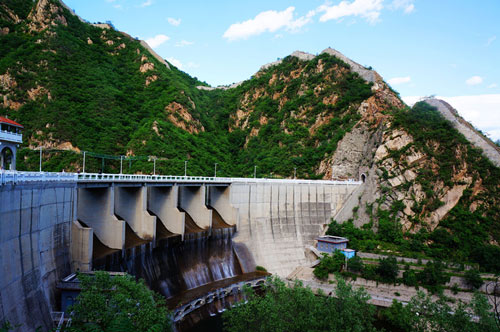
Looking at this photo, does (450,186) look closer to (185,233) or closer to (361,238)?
(361,238)

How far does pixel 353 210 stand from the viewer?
199ft

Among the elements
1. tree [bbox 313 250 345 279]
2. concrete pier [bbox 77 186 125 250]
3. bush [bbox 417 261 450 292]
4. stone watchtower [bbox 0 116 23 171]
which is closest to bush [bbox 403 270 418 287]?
bush [bbox 417 261 450 292]

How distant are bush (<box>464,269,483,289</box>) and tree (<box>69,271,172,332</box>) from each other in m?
36.3

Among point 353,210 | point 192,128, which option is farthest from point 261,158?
point 353,210

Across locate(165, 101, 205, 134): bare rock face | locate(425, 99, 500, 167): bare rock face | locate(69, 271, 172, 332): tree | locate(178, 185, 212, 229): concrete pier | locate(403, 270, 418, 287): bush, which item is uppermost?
locate(165, 101, 205, 134): bare rock face

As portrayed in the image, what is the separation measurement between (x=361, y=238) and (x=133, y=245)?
3442 cm

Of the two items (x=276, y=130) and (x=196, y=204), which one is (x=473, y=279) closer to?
(x=196, y=204)

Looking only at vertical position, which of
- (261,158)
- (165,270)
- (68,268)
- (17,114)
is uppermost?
(17,114)

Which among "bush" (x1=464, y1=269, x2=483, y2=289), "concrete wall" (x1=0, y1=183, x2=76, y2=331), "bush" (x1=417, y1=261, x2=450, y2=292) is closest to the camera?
"concrete wall" (x1=0, y1=183, x2=76, y2=331)

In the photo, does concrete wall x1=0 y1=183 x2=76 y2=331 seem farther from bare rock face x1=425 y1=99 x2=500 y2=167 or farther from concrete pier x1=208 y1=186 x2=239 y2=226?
bare rock face x1=425 y1=99 x2=500 y2=167

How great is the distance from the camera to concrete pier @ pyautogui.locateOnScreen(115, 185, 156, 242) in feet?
123

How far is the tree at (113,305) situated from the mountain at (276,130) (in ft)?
131

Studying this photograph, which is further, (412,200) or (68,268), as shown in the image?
(412,200)

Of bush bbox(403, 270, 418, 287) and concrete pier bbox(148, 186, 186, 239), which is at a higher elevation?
concrete pier bbox(148, 186, 186, 239)
